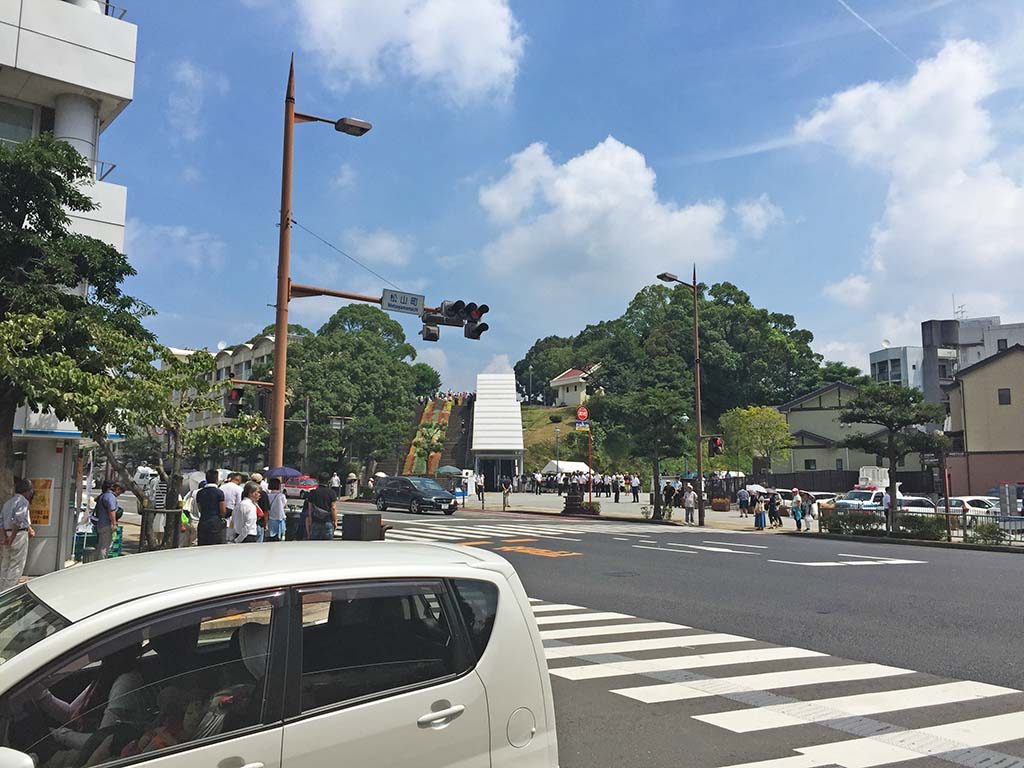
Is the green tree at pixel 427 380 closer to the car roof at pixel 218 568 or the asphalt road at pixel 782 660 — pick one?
the asphalt road at pixel 782 660

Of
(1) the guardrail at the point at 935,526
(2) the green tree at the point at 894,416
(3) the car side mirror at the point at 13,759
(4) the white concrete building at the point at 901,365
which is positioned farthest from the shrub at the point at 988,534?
(4) the white concrete building at the point at 901,365

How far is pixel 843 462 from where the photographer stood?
190ft

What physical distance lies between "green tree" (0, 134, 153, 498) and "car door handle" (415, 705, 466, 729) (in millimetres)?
8464

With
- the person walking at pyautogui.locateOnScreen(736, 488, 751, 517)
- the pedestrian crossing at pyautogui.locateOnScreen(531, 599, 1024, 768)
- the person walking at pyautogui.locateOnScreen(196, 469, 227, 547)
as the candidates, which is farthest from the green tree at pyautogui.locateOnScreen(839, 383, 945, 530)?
the person walking at pyautogui.locateOnScreen(196, 469, 227, 547)

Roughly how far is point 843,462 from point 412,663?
60.2 metres

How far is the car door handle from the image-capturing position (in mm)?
2998

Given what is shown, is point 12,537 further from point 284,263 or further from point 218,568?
point 218,568

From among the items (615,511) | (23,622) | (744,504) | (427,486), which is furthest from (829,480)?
(23,622)

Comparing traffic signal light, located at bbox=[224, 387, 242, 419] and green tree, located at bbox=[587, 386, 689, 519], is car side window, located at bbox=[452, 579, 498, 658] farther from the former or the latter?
green tree, located at bbox=[587, 386, 689, 519]

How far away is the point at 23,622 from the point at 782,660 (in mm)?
7126

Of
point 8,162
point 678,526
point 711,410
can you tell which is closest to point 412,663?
point 8,162

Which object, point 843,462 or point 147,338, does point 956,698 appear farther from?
point 843,462

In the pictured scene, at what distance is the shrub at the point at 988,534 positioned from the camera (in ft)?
71.2

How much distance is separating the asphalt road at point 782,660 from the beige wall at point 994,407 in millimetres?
32154
